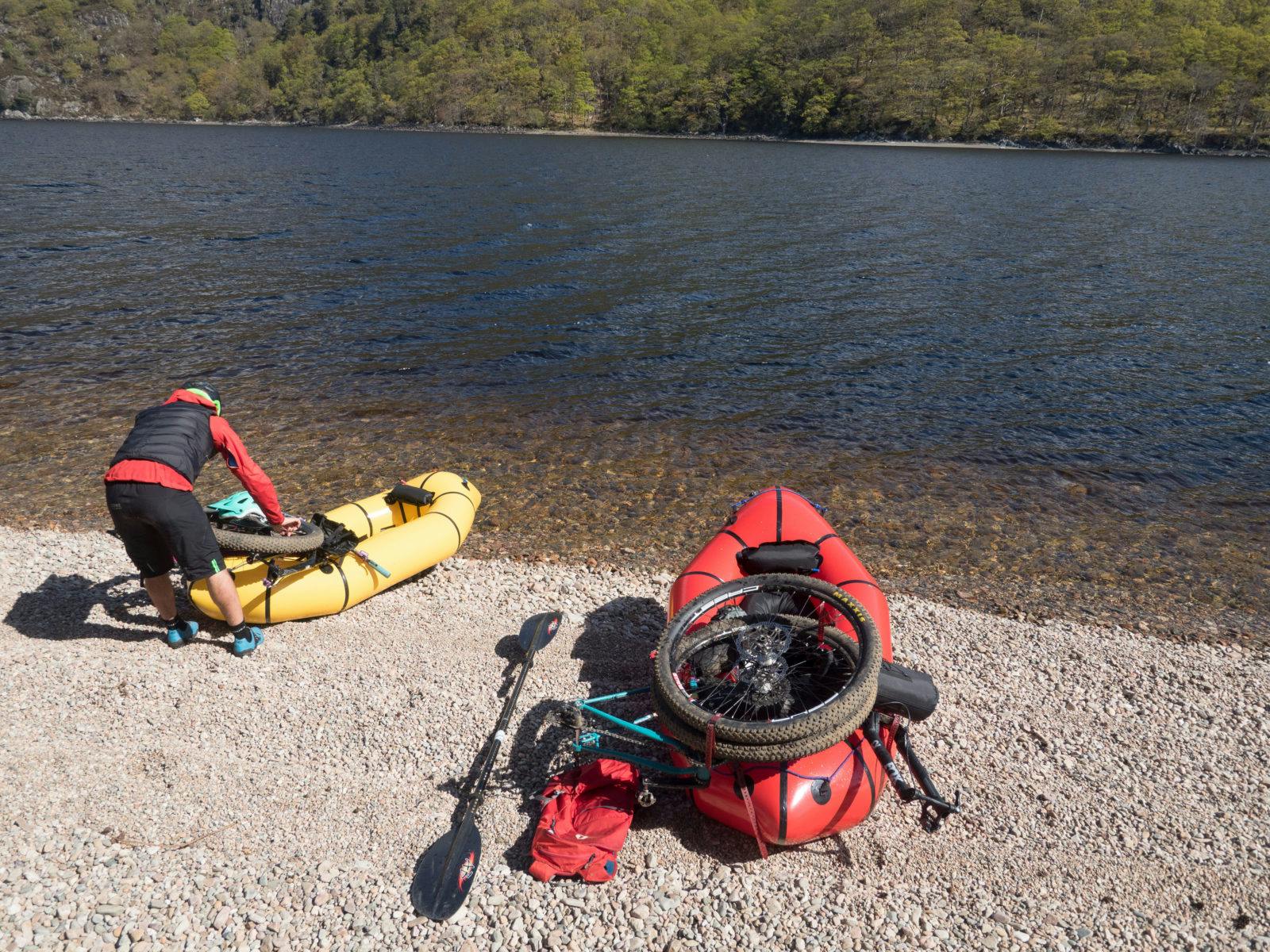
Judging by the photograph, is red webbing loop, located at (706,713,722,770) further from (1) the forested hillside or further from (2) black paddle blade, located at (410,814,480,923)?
(1) the forested hillside

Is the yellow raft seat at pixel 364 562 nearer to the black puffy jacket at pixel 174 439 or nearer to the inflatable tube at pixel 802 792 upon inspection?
the black puffy jacket at pixel 174 439

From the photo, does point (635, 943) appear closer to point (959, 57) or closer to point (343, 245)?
point (343, 245)

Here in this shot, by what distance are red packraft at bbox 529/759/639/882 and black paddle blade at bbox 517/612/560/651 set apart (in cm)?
145

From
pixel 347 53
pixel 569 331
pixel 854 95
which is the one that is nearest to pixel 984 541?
pixel 569 331

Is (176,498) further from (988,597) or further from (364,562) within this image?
(988,597)

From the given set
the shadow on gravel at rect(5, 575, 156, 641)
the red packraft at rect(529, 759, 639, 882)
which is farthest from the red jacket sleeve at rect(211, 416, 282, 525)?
the red packraft at rect(529, 759, 639, 882)

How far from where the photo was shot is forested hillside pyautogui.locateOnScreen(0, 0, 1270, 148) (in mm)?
100875

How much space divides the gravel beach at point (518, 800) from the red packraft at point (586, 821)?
0.47 feet

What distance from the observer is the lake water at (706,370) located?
10359 millimetres

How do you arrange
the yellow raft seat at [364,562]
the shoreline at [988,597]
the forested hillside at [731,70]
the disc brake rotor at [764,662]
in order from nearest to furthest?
the disc brake rotor at [764,662] < the yellow raft seat at [364,562] < the shoreline at [988,597] < the forested hillside at [731,70]

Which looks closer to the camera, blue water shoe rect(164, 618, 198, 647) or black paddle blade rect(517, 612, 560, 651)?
black paddle blade rect(517, 612, 560, 651)

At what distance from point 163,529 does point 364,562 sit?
1841mm

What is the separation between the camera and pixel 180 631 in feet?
24.2

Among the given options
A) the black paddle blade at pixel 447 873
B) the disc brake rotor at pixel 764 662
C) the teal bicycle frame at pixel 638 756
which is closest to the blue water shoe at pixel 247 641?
the black paddle blade at pixel 447 873
